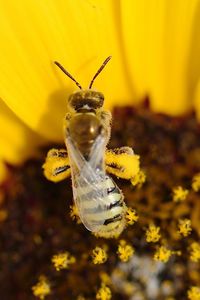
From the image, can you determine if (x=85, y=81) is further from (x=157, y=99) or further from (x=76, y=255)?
(x=76, y=255)

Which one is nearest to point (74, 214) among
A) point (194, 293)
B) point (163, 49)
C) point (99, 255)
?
point (99, 255)

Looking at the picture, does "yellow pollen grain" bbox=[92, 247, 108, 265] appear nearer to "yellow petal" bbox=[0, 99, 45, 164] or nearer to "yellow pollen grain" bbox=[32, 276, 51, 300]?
"yellow pollen grain" bbox=[32, 276, 51, 300]

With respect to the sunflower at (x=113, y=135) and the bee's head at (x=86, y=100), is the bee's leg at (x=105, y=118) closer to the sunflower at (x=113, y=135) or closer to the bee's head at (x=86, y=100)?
the bee's head at (x=86, y=100)

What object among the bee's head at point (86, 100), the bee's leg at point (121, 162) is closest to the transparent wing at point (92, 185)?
the bee's head at point (86, 100)

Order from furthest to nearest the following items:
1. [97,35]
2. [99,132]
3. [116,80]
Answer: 1. [116,80]
2. [97,35]
3. [99,132]

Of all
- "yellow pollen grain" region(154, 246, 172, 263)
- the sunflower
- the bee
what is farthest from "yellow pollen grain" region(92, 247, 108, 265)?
the bee

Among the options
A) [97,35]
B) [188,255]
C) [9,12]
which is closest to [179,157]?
[188,255]

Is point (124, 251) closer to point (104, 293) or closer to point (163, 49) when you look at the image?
point (104, 293)
